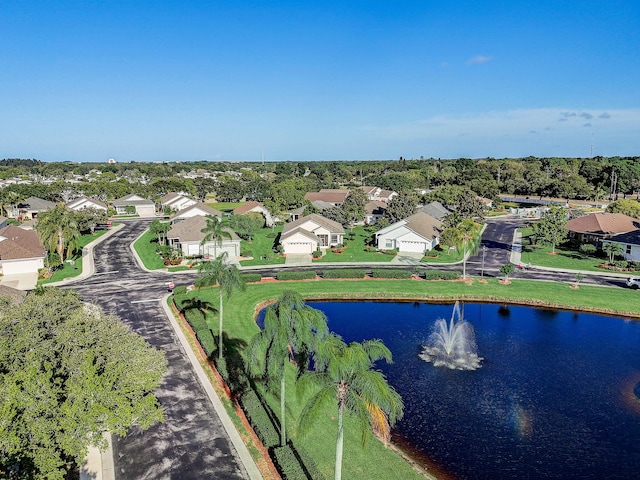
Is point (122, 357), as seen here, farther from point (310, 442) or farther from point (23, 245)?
point (23, 245)

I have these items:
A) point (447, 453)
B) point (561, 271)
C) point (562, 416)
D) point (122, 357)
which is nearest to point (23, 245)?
point (122, 357)

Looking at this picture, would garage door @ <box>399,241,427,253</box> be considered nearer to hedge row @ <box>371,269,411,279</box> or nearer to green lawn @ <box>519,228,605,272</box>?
green lawn @ <box>519,228,605,272</box>

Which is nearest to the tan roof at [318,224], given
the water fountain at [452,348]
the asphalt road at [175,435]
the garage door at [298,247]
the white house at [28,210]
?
the garage door at [298,247]

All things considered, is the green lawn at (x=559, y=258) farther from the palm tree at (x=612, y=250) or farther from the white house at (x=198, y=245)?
the white house at (x=198, y=245)

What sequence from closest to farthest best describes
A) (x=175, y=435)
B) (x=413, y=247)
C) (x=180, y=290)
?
(x=175, y=435), (x=180, y=290), (x=413, y=247)

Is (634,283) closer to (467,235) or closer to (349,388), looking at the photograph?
(467,235)

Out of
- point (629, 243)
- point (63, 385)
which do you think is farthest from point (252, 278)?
point (629, 243)

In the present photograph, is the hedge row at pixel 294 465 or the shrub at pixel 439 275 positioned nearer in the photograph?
the hedge row at pixel 294 465

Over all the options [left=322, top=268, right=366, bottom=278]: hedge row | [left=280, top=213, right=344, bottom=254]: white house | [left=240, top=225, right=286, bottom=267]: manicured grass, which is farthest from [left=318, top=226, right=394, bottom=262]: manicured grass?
[left=322, top=268, right=366, bottom=278]: hedge row
